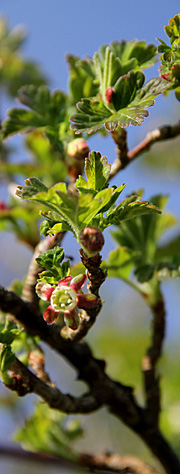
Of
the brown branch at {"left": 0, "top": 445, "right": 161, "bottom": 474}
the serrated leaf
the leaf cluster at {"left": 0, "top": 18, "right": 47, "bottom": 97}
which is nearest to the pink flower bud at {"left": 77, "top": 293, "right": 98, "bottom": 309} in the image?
the serrated leaf

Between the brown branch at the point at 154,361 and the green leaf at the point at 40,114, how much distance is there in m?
0.60

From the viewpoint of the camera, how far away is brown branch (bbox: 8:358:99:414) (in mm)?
1211

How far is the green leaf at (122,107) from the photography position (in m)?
1.14

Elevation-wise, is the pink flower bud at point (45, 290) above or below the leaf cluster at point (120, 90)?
below

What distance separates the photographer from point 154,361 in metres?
1.58

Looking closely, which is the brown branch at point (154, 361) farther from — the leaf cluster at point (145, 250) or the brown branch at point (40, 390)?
the brown branch at point (40, 390)

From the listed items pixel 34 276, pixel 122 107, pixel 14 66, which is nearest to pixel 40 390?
pixel 34 276

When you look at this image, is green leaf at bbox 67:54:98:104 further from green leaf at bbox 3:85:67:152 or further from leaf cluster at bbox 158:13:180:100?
leaf cluster at bbox 158:13:180:100

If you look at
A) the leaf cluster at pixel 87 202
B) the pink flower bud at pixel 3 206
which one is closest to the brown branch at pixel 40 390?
the leaf cluster at pixel 87 202

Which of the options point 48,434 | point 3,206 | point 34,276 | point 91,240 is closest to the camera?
point 91,240

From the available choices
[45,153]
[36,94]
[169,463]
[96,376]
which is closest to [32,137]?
[45,153]

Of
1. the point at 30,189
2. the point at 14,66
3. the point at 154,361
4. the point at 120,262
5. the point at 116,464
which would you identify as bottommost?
the point at 116,464

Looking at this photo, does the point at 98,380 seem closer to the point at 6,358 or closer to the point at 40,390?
the point at 40,390

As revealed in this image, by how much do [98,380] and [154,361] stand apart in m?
0.26
